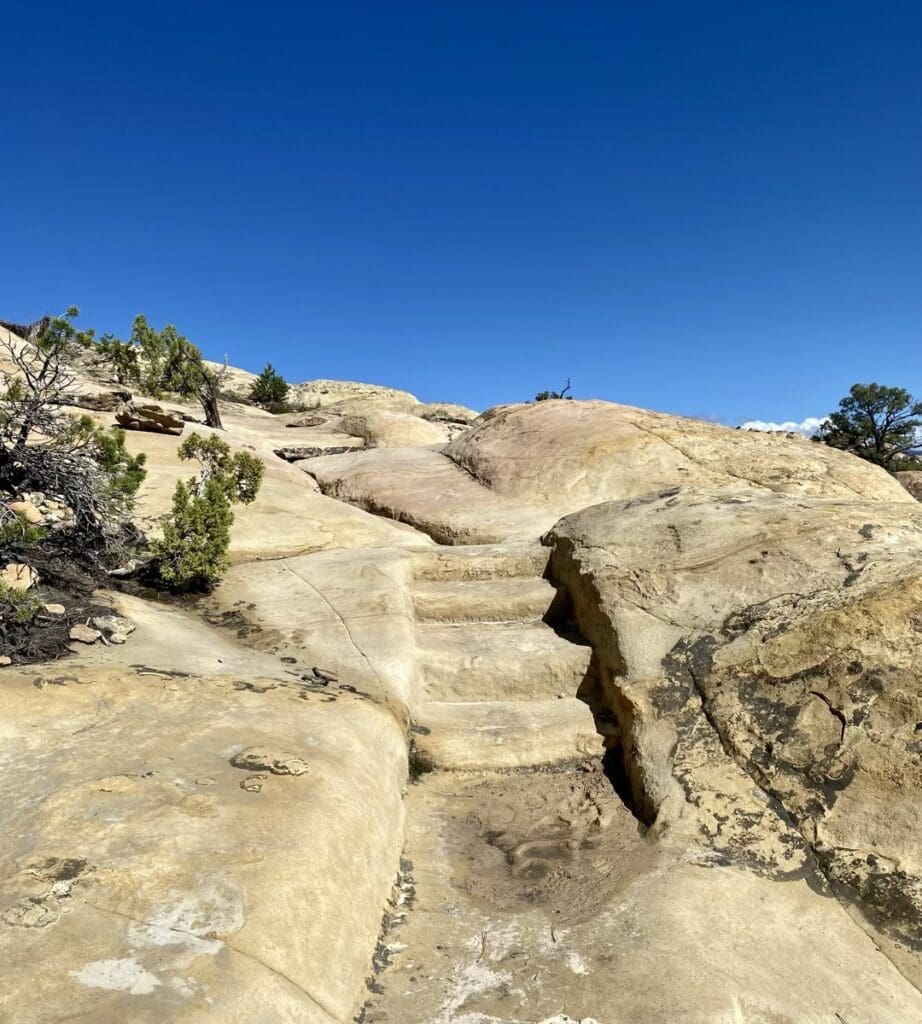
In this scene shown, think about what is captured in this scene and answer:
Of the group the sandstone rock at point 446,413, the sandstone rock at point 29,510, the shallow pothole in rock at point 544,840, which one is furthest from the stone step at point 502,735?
the sandstone rock at point 446,413

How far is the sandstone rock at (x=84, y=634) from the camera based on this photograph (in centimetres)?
509

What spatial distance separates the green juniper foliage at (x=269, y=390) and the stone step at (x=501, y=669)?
2671 centimetres

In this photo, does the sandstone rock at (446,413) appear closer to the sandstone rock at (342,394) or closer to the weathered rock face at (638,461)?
the sandstone rock at (342,394)

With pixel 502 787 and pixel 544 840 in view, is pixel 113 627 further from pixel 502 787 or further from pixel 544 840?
pixel 544 840

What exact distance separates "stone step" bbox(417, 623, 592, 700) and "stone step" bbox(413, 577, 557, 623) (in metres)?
0.72

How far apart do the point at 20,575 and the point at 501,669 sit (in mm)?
4198

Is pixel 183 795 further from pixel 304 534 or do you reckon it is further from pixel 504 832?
pixel 304 534

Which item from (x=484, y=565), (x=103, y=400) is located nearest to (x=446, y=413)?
(x=103, y=400)

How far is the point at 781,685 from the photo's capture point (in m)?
4.56

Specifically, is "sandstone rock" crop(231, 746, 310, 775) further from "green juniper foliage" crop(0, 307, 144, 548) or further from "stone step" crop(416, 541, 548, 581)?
"green juniper foliage" crop(0, 307, 144, 548)

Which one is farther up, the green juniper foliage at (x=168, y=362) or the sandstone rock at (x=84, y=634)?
the green juniper foliage at (x=168, y=362)

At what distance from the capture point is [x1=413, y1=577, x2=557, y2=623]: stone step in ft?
23.1

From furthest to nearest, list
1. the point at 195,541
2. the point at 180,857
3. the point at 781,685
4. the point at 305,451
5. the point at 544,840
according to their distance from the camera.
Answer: the point at 305,451 → the point at 195,541 → the point at 781,685 → the point at 544,840 → the point at 180,857

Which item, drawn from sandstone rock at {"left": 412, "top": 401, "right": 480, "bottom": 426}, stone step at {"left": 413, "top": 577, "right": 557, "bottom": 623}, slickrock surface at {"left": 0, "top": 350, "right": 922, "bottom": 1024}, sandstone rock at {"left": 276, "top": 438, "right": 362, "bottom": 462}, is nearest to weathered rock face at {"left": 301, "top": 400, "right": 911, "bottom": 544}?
stone step at {"left": 413, "top": 577, "right": 557, "bottom": 623}
